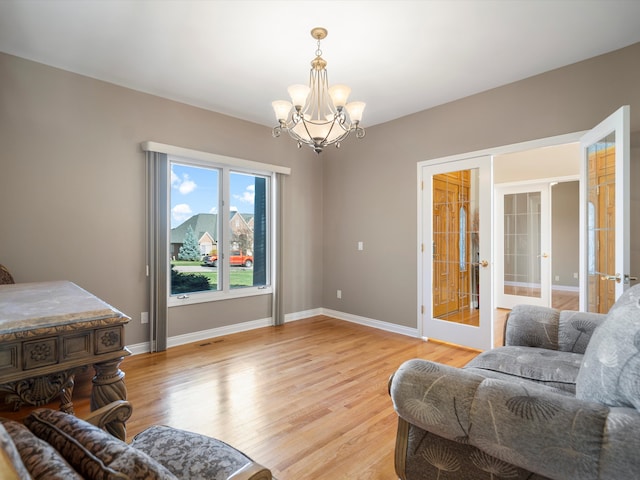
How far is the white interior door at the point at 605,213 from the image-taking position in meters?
2.18

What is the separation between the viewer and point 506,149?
341cm

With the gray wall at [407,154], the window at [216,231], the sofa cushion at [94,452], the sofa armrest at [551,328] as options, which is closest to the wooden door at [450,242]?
the gray wall at [407,154]

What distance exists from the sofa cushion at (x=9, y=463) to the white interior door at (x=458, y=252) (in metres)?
3.83

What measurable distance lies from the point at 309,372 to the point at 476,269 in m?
2.14

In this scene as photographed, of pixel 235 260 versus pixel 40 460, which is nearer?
pixel 40 460

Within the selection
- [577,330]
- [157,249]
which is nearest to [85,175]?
[157,249]

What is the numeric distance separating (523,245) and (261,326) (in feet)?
15.3

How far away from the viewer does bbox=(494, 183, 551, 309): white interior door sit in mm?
5523

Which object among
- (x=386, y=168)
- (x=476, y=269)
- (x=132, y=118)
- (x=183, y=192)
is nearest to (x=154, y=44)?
(x=132, y=118)

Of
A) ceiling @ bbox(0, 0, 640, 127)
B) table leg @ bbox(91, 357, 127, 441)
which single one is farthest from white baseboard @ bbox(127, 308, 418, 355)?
ceiling @ bbox(0, 0, 640, 127)

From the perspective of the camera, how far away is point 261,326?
179 inches

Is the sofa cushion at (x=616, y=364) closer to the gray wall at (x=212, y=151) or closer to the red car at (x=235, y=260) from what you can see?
the gray wall at (x=212, y=151)

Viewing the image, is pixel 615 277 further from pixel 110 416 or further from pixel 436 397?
pixel 110 416

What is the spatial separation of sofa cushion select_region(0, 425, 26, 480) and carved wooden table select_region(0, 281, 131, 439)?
846 mm
